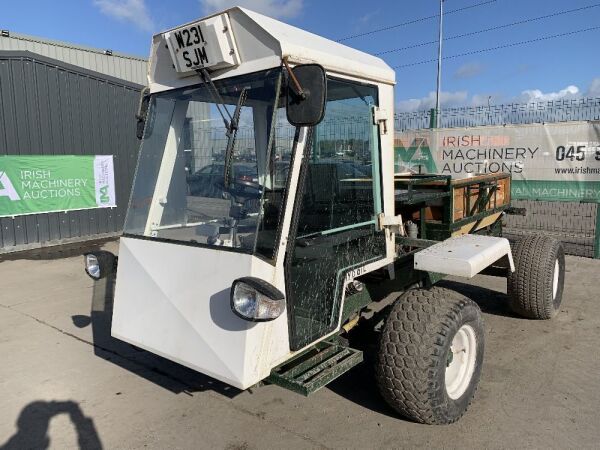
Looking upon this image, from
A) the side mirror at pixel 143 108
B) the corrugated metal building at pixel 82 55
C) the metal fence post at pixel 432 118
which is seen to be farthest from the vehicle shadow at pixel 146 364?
the corrugated metal building at pixel 82 55

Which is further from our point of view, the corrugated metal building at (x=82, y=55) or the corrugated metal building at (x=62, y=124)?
the corrugated metal building at (x=82, y=55)

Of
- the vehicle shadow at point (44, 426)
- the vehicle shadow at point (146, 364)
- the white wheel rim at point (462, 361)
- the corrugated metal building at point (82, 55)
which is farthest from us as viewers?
the corrugated metal building at point (82, 55)

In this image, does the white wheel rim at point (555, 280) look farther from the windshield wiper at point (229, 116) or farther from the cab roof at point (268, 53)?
the windshield wiper at point (229, 116)

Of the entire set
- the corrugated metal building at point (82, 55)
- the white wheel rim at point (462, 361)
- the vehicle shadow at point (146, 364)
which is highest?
the corrugated metal building at point (82, 55)

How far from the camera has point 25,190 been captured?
9422mm

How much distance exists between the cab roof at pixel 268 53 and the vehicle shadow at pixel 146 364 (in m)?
1.91

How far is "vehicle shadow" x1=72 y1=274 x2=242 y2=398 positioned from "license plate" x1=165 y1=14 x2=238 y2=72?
6.38 feet

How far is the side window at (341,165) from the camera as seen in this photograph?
2977 mm

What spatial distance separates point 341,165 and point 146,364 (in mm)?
2568

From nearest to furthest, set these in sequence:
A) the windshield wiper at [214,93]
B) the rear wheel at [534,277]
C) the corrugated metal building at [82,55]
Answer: the windshield wiper at [214,93] → the rear wheel at [534,277] → the corrugated metal building at [82,55]

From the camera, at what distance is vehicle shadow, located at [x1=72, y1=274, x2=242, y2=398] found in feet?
12.5

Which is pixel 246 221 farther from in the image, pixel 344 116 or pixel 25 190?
pixel 25 190

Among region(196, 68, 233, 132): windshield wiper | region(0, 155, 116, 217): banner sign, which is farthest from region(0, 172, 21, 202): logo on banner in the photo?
region(196, 68, 233, 132): windshield wiper

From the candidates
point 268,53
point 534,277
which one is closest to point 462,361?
point 534,277
